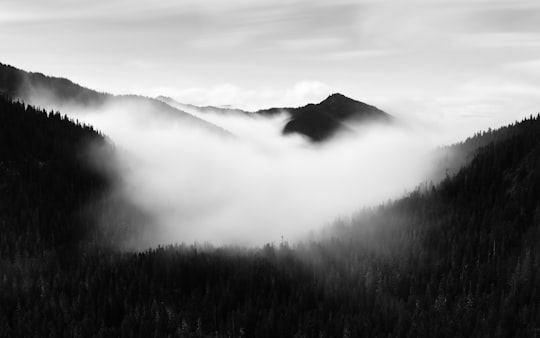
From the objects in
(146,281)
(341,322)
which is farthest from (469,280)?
(146,281)

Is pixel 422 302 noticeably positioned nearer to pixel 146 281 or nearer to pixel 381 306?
pixel 381 306

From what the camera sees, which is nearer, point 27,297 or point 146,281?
point 27,297

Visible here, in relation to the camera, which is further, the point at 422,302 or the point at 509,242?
the point at 509,242

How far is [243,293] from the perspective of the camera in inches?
7505

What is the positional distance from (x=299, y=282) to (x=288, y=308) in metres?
20.5

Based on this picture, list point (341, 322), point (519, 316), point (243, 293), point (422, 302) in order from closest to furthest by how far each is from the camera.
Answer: point (519, 316) → point (341, 322) → point (422, 302) → point (243, 293)

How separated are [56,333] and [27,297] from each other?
33313mm

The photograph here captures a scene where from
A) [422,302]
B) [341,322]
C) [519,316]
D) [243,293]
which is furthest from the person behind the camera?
[243,293]

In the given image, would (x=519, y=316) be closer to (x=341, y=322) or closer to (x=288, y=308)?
(x=341, y=322)

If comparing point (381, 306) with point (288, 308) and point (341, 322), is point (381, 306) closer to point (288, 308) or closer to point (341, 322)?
point (341, 322)

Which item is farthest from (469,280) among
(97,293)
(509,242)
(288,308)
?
(97,293)

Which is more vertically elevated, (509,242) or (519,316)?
(509,242)

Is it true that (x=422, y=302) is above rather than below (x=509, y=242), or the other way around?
below

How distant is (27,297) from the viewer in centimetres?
17850
